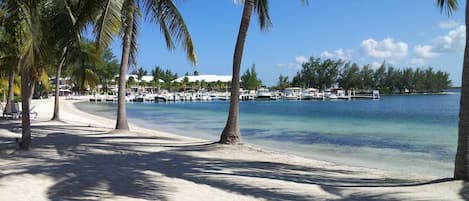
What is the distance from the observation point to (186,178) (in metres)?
7.64

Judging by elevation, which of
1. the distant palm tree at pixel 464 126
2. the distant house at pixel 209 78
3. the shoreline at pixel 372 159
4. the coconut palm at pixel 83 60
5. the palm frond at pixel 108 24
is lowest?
the shoreline at pixel 372 159

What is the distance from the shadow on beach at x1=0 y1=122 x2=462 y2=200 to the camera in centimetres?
654

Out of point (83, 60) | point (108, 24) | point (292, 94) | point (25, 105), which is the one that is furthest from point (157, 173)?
point (292, 94)

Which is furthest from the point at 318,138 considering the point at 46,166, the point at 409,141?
the point at 46,166

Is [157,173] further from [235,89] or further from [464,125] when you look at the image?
[464,125]

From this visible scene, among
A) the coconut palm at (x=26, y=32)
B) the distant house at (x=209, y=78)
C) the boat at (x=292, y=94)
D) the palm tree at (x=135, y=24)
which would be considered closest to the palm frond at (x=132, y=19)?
the palm tree at (x=135, y=24)

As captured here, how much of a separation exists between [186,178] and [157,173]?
678 millimetres

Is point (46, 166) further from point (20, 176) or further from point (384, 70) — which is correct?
point (384, 70)

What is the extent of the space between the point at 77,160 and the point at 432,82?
153 m

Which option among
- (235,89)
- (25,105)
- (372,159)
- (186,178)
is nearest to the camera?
(186,178)

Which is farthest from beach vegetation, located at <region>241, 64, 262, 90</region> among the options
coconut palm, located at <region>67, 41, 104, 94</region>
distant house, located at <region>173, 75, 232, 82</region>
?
coconut palm, located at <region>67, 41, 104, 94</region>

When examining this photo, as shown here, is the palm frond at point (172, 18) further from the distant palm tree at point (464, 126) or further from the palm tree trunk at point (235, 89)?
the distant palm tree at point (464, 126)

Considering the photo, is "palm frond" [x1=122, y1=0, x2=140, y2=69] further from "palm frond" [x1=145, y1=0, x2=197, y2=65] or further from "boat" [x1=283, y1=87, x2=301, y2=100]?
"boat" [x1=283, y1=87, x2=301, y2=100]

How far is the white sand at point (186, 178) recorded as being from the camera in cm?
639
